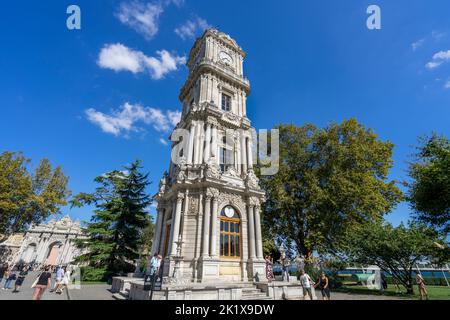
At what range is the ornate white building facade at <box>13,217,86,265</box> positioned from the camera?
3991 cm

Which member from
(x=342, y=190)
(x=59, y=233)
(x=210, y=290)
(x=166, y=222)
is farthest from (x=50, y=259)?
(x=342, y=190)

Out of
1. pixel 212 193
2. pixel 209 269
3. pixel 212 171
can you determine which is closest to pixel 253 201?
pixel 212 193

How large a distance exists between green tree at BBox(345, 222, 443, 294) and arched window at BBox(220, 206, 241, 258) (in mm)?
9919

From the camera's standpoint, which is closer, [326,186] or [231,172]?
[231,172]

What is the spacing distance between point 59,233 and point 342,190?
1901 inches

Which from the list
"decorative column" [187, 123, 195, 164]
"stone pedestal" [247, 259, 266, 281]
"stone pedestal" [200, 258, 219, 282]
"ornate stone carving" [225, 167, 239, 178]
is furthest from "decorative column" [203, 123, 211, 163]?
"stone pedestal" [247, 259, 266, 281]

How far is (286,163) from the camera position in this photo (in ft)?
80.7

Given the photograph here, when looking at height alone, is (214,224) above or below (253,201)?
below

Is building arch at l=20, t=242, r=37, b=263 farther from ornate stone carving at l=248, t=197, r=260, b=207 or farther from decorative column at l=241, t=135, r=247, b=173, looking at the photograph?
ornate stone carving at l=248, t=197, r=260, b=207

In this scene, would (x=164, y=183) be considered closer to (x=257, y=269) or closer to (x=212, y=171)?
Answer: (x=212, y=171)

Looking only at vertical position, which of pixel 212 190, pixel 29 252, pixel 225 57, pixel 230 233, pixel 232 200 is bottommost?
pixel 230 233

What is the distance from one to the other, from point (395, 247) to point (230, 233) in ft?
39.0

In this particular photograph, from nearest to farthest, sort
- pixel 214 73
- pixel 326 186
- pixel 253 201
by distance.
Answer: pixel 253 201 → pixel 214 73 → pixel 326 186

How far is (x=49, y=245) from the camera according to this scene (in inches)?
1628
